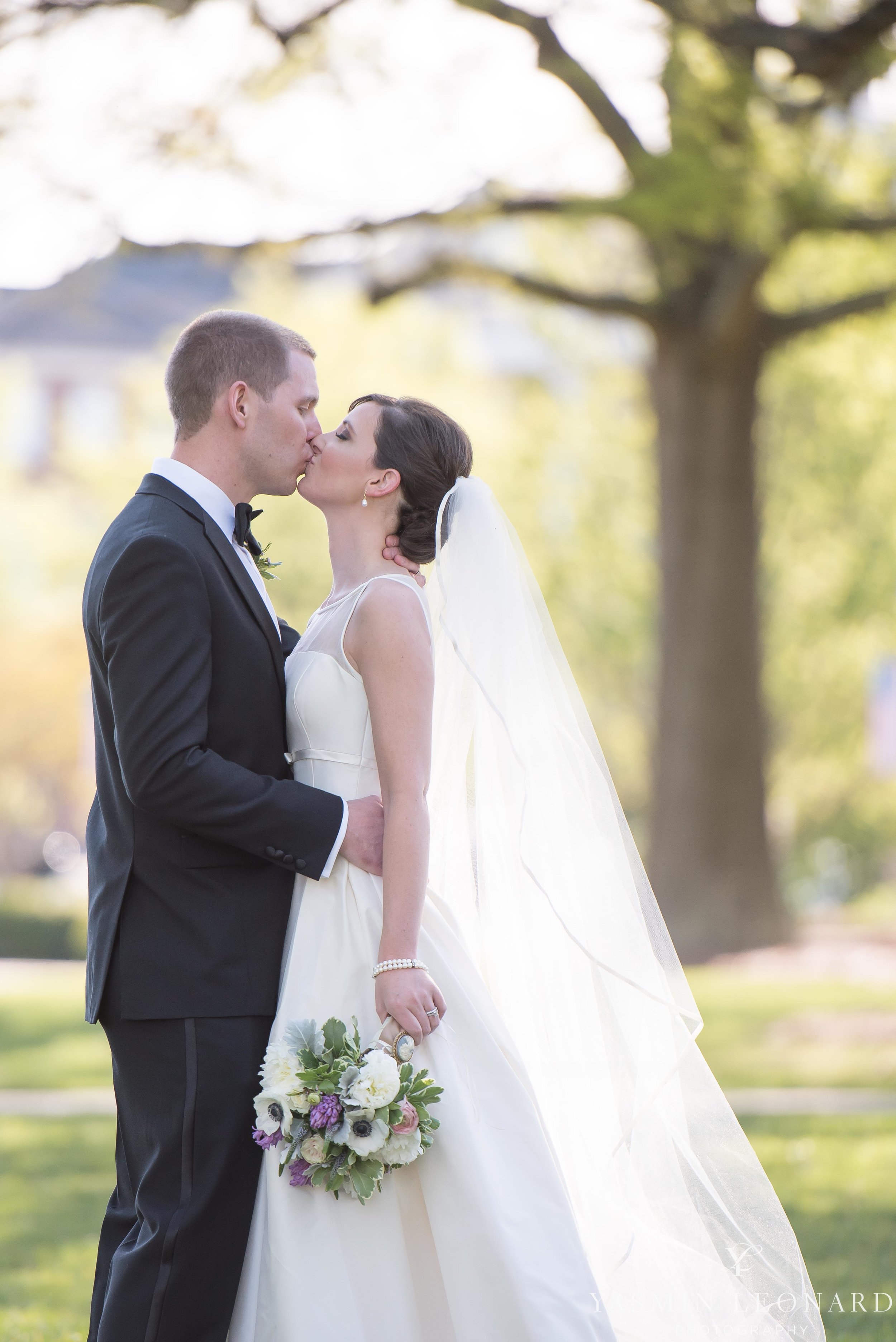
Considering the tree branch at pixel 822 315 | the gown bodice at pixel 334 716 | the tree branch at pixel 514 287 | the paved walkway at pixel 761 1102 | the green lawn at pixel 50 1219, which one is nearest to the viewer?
the gown bodice at pixel 334 716

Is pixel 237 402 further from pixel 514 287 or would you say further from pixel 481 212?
pixel 514 287

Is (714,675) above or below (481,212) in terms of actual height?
below

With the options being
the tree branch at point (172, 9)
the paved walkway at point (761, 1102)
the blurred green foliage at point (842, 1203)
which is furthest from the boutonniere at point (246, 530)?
the tree branch at point (172, 9)

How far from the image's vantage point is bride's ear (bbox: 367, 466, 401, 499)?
144 inches

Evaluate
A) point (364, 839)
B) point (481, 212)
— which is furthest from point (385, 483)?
point (481, 212)

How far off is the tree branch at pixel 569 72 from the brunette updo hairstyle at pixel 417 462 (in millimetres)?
8620

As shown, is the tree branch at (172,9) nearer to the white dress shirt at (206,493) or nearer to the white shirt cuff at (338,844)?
the white dress shirt at (206,493)

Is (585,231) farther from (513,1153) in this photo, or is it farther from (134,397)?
(134,397)

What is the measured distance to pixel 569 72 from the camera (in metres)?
12.0

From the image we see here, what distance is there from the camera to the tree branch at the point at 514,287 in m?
13.3

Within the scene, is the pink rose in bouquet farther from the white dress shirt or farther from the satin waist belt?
the satin waist belt

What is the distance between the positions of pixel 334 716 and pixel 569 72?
10162 millimetres

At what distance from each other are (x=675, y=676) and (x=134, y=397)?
1459cm

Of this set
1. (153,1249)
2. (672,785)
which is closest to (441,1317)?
(153,1249)
